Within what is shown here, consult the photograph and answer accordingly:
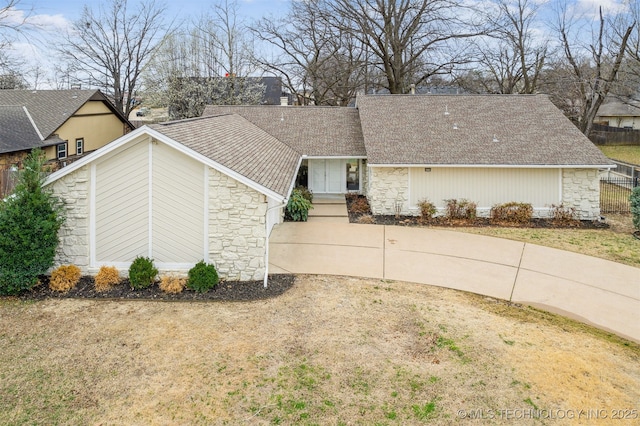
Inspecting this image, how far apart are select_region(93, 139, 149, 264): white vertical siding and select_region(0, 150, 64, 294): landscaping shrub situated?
1014 mm

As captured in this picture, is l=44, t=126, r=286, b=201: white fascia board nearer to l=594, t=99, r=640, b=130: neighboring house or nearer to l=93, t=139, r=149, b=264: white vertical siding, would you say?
l=93, t=139, r=149, b=264: white vertical siding

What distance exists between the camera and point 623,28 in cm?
3152

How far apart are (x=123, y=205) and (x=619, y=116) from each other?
51458 mm

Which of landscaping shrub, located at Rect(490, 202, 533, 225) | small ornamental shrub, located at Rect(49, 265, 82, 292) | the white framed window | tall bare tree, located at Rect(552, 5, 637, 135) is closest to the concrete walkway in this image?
landscaping shrub, located at Rect(490, 202, 533, 225)

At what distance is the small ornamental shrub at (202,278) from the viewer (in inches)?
374

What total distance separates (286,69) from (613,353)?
95.3ft

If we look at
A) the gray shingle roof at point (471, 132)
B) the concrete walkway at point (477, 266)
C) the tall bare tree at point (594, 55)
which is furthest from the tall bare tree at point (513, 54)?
the concrete walkway at point (477, 266)

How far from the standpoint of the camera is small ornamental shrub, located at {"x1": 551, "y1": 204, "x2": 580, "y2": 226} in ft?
52.0

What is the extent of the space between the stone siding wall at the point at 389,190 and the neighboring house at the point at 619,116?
39299mm

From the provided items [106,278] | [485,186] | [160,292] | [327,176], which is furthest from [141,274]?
[485,186]

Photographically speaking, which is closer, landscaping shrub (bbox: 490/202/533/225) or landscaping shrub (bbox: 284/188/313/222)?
landscaping shrub (bbox: 284/188/313/222)

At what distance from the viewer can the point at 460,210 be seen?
16344mm

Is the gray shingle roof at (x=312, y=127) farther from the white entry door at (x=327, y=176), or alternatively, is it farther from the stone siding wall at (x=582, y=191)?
the stone siding wall at (x=582, y=191)

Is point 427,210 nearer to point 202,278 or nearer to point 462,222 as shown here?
point 462,222
